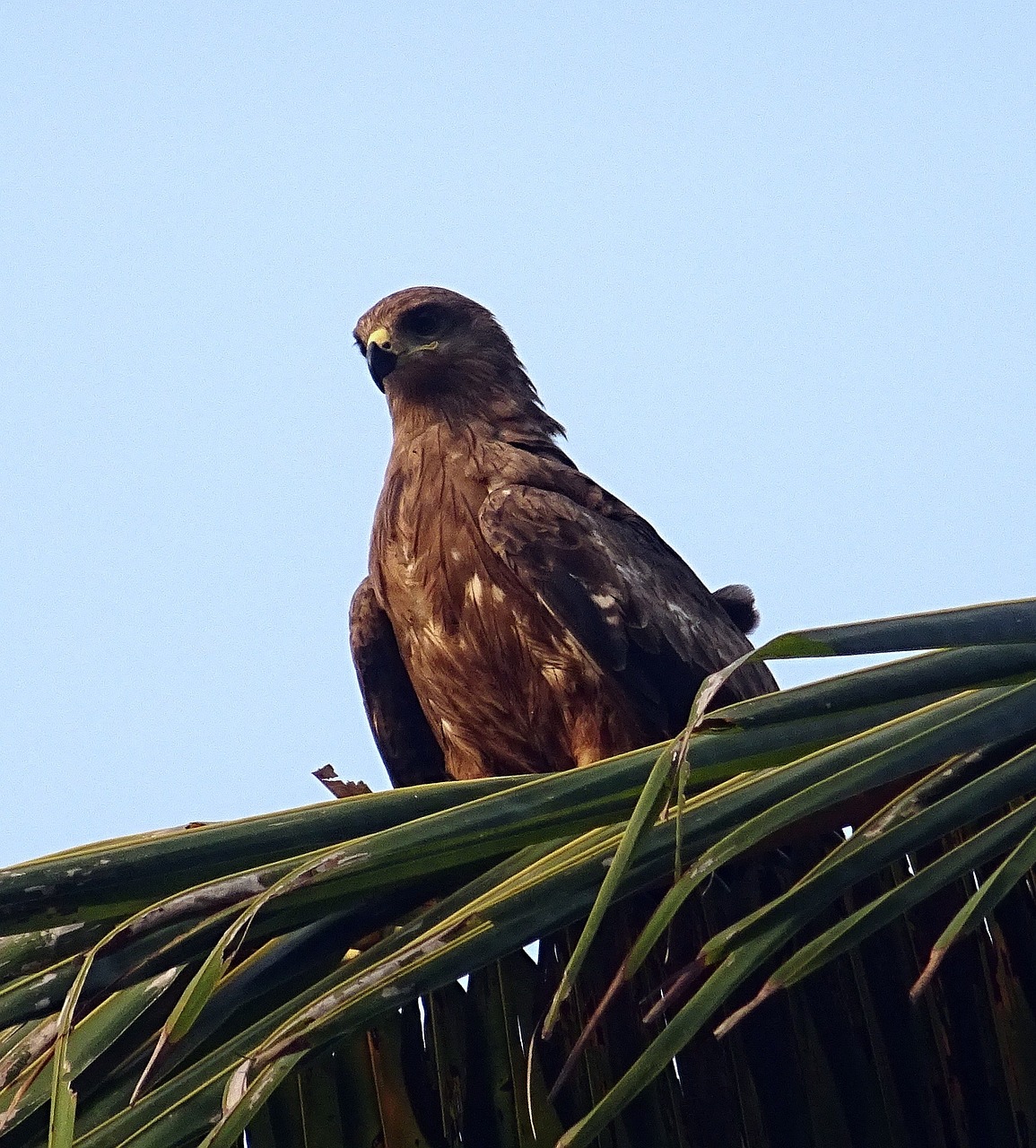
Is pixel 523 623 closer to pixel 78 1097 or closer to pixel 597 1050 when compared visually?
pixel 597 1050

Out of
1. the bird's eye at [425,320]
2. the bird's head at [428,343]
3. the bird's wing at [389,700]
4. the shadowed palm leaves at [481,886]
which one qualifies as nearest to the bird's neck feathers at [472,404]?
the bird's head at [428,343]

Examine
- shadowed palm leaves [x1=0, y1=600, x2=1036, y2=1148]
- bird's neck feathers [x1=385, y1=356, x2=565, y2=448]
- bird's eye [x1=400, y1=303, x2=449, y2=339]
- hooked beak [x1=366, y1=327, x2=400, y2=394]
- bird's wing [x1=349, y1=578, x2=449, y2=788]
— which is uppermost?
A: bird's eye [x1=400, y1=303, x2=449, y2=339]

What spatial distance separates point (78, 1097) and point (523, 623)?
11.1 ft

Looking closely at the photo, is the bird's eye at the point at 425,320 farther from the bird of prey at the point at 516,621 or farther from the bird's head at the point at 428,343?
the bird of prey at the point at 516,621

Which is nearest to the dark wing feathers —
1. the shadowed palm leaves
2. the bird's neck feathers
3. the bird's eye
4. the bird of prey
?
the bird of prey

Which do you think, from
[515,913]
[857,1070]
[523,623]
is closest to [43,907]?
[515,913]

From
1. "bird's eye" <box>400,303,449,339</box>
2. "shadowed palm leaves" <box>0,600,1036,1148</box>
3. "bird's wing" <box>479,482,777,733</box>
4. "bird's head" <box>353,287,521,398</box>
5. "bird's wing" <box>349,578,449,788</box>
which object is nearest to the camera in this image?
"shadowed palm leaves" <box>0,600,1036,1148</box>

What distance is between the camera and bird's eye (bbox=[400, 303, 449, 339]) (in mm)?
6879

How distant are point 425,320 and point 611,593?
2.02 metres

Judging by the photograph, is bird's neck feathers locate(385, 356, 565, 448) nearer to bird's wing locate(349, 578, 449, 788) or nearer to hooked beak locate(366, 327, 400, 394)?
hooked beak locate(366, 327, 400, 394)

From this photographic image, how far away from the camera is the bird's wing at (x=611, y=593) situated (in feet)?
17.9

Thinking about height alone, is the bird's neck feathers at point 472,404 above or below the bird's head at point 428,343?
below

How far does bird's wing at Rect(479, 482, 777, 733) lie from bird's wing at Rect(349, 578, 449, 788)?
70 centimetres

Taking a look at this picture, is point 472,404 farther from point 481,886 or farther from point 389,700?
point 481,886
